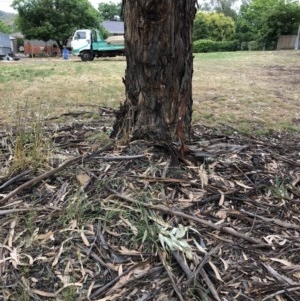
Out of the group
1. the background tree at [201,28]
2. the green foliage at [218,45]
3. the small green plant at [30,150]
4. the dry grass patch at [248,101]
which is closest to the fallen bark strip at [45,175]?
the small green plant at [30,150]

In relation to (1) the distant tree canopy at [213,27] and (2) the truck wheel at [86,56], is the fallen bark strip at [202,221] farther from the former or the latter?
(1) the distant tree canopy at [213,27]

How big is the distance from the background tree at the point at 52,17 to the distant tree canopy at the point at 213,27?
10.3 m

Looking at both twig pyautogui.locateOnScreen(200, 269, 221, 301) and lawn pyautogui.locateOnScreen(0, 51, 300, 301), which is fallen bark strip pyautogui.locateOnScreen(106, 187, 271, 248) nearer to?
lawn pyautogui.locateOnScreen(0, 51, 300, 301)

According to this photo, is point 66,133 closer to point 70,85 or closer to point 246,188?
point 246,188

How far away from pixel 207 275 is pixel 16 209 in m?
1.09

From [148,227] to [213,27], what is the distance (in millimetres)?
36718

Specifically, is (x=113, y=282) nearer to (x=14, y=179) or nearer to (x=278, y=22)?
(x=14, y=179)

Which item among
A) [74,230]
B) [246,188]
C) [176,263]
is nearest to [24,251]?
[74,230]

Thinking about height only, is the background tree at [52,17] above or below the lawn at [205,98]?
above

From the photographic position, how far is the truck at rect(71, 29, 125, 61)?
59.7 feet

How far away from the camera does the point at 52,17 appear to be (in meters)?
30.7

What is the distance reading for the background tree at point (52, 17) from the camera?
100ft

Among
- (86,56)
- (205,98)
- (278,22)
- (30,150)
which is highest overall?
(278,22)

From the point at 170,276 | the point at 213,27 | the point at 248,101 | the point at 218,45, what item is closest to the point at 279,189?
the point at 170,276
